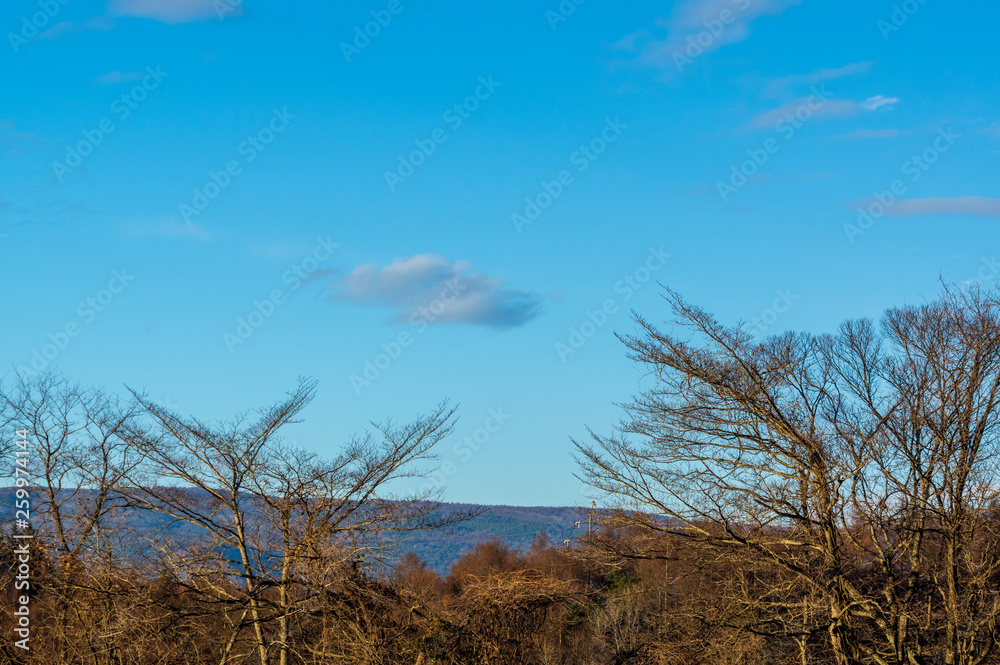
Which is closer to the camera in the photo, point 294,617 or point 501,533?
point 294,617

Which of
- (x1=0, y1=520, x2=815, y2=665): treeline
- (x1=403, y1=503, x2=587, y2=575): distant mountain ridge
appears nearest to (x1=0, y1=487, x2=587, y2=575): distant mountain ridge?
(x1=403, y1=503, x2=587, y2=575): distant mountain ridge

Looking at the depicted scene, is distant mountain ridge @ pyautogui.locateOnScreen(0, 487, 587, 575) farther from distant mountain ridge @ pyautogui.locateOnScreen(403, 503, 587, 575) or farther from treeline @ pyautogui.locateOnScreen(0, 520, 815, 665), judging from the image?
treeline @ pyautogui.locateOnScreen(0, 520, 815, 665)

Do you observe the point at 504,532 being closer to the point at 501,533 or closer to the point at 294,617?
the point at 501,533

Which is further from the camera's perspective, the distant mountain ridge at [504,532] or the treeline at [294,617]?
the distant mountain ridge at [504,532]

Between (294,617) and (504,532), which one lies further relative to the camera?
(504,532)

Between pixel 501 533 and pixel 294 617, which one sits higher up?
pixel 501 533

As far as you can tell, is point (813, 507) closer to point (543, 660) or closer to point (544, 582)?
point (544, 582)

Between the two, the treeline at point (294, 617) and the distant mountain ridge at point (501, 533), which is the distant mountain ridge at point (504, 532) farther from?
the treeline at point (294, 617)

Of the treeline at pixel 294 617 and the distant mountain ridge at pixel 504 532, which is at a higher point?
the distant mountain ridge at pixel 504 532

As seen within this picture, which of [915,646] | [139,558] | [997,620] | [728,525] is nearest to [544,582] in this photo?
[728,525]

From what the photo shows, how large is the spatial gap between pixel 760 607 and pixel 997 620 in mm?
4270

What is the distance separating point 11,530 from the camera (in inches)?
590

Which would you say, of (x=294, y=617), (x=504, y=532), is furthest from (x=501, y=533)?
(x=294, y=617)

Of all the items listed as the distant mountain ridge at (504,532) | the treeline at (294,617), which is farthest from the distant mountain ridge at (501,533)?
the treeline at (294,617)
